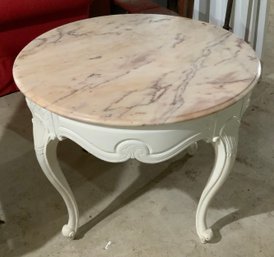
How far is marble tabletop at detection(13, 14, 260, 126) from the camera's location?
1001mm

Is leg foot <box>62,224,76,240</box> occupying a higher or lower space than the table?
lower

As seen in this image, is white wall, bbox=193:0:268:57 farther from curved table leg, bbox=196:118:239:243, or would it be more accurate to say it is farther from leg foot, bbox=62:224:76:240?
leg foot, bbox=62:224:76:240

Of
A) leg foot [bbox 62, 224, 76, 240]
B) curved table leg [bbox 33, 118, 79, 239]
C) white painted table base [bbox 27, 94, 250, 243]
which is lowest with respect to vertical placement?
leg foot [bbox 62, 224, 76, 240]

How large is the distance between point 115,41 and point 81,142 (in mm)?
376

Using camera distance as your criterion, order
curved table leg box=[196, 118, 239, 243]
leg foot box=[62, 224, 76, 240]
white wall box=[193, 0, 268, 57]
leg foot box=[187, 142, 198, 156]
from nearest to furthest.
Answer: curved table leg box=[196, 118, 239, 243] < leg foot box=[62, 224, 76, 240] < leg foot box=[187, 142, 198, 156] < white wall box=[193, 0, 268, 57]

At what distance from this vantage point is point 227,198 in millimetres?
1507

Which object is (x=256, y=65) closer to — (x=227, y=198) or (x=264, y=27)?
(x=227, y=198)

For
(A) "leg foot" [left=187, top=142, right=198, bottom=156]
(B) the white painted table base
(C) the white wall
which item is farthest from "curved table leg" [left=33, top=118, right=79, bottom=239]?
(C) the white wall

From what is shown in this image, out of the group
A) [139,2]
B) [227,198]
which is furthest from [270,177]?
[139,2]

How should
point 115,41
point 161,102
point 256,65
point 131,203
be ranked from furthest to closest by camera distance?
1. point 131,203
2. point 115,41
3. point 256,65
4. point 161,102

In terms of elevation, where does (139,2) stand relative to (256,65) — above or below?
below

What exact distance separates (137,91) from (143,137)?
0.12 metres

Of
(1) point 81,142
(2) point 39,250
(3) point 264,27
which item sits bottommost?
(2) point 39,250

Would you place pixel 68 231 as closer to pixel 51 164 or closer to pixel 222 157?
pixel 51 164
